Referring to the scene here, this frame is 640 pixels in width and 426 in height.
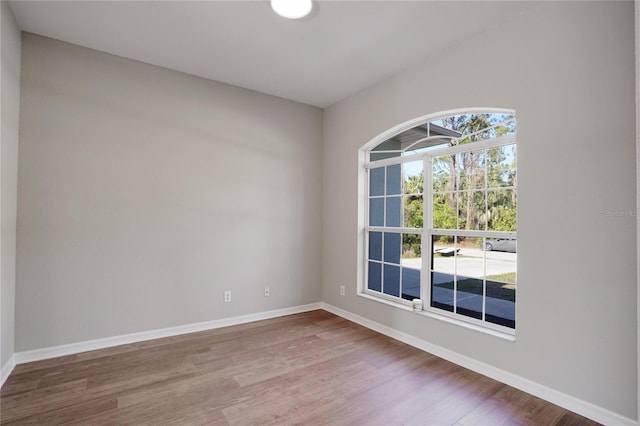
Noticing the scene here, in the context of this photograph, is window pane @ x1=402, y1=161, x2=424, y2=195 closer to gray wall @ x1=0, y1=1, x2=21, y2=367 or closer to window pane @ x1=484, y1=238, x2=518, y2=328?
window pane @ x1=484, y1=238, x2=518, y2=328

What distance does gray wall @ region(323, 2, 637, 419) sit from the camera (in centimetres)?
191

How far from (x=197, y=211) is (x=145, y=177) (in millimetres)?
614

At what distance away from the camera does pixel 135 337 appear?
3141mm

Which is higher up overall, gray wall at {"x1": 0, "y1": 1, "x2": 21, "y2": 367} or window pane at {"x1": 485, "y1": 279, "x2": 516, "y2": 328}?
gray wall at {"x1": 0, "y1": 1, "x2": 21, "y2": 367}

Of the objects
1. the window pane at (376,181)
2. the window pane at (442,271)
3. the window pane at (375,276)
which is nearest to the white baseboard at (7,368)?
the window pane at (375,276)

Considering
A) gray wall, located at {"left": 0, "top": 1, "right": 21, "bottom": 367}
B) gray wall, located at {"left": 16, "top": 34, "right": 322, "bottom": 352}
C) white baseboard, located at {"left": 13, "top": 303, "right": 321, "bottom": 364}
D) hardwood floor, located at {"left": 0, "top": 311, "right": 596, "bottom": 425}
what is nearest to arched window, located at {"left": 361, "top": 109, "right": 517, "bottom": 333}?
hardwood floor, located at {"left": 0, "top": 311, "right": 596, "bottom": 425}

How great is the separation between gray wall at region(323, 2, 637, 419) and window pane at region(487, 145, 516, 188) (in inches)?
7.9

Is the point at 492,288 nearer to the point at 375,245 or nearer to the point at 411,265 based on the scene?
the point at 411,265

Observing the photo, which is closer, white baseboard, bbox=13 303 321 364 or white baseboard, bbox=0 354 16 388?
white baseboard, bbox=0 354 16 388

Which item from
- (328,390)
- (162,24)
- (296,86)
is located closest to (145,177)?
(162,24)

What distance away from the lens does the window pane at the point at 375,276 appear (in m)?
3.78

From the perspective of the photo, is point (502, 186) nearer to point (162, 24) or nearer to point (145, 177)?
point (162, 24)

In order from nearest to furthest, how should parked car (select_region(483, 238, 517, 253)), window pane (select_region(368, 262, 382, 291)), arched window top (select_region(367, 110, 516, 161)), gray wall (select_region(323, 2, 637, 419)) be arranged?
gray wall (select_region(323, 2, 637, 419))
parked car (select_region(483, 238, 517, 253))
arched window top (select_region(367, 110, 516, 161))
window pane (select_region(368, 262, 382, 291))

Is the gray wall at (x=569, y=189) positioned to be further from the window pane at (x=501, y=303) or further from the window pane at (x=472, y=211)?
the window pane at (x=472, y=211)
